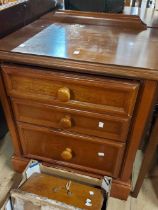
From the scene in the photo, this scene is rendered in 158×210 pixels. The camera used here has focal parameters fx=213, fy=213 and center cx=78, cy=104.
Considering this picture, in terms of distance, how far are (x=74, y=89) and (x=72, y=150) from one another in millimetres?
354

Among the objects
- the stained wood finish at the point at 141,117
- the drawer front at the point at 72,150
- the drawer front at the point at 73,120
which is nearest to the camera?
the stained wood finish at the point at 141,117

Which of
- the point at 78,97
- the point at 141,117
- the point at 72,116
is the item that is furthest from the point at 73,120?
the point at 141,117

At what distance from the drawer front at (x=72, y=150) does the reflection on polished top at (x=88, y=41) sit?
1.17 feet

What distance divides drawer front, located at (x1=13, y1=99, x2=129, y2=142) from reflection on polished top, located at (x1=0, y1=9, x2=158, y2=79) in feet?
0.68

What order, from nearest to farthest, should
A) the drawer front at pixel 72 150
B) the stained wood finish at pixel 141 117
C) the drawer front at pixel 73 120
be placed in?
the stained wood finish at pixel 141 117
the drawer front at pixel 73 120
the drawer front at pixel 72 150

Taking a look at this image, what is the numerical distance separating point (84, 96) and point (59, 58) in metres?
0.16

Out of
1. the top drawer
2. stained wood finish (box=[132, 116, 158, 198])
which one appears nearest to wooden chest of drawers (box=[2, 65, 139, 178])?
the top drawer

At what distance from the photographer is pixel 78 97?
31.0 inches

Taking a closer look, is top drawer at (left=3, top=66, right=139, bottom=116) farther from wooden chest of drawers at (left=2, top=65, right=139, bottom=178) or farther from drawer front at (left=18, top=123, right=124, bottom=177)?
drawer front at (left=18, top=123, right=124, bottom=177)

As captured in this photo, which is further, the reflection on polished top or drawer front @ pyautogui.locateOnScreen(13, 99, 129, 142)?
drawer front @ pyautogui.locateOnScreen(13, 99, 129, 142)

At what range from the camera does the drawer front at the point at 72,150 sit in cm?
93

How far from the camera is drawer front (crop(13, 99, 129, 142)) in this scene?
823 millimetres

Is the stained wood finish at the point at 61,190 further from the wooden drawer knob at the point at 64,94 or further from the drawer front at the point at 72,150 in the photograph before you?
the wooden drawer knob at the point at 64,94

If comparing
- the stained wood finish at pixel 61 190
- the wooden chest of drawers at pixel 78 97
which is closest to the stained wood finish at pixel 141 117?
the wooden chest of drawers at pixel 78 97
